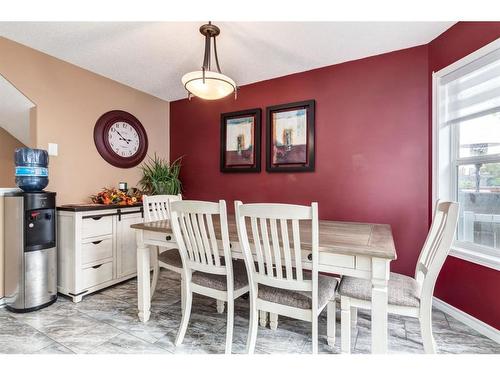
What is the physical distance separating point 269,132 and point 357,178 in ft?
3.68

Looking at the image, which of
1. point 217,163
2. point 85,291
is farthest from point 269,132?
point 85,291

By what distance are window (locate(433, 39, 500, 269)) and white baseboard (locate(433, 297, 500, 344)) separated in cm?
43

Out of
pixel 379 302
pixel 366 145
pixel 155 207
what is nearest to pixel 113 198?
pixel 155 207

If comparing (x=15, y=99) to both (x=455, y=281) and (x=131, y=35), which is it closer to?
(x=131, y=35)

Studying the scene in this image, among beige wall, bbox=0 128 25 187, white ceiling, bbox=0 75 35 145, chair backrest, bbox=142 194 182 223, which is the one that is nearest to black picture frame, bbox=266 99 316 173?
chair backrest, bbox=142 194 182 223

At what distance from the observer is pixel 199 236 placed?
4.86 ft

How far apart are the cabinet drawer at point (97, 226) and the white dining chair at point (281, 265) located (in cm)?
177

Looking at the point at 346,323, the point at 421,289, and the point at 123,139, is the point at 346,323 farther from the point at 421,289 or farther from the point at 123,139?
the point at 123,139

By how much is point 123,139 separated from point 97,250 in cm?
144

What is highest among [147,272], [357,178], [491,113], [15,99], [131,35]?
[131,35]

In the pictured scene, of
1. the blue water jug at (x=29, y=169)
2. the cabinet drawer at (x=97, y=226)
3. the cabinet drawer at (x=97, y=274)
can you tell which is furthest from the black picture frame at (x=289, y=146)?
the blue water jug at (x=29, y=169)

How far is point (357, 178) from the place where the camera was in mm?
2480

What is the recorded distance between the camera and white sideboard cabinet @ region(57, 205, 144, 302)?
223cm

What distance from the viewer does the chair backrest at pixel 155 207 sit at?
218 cm
